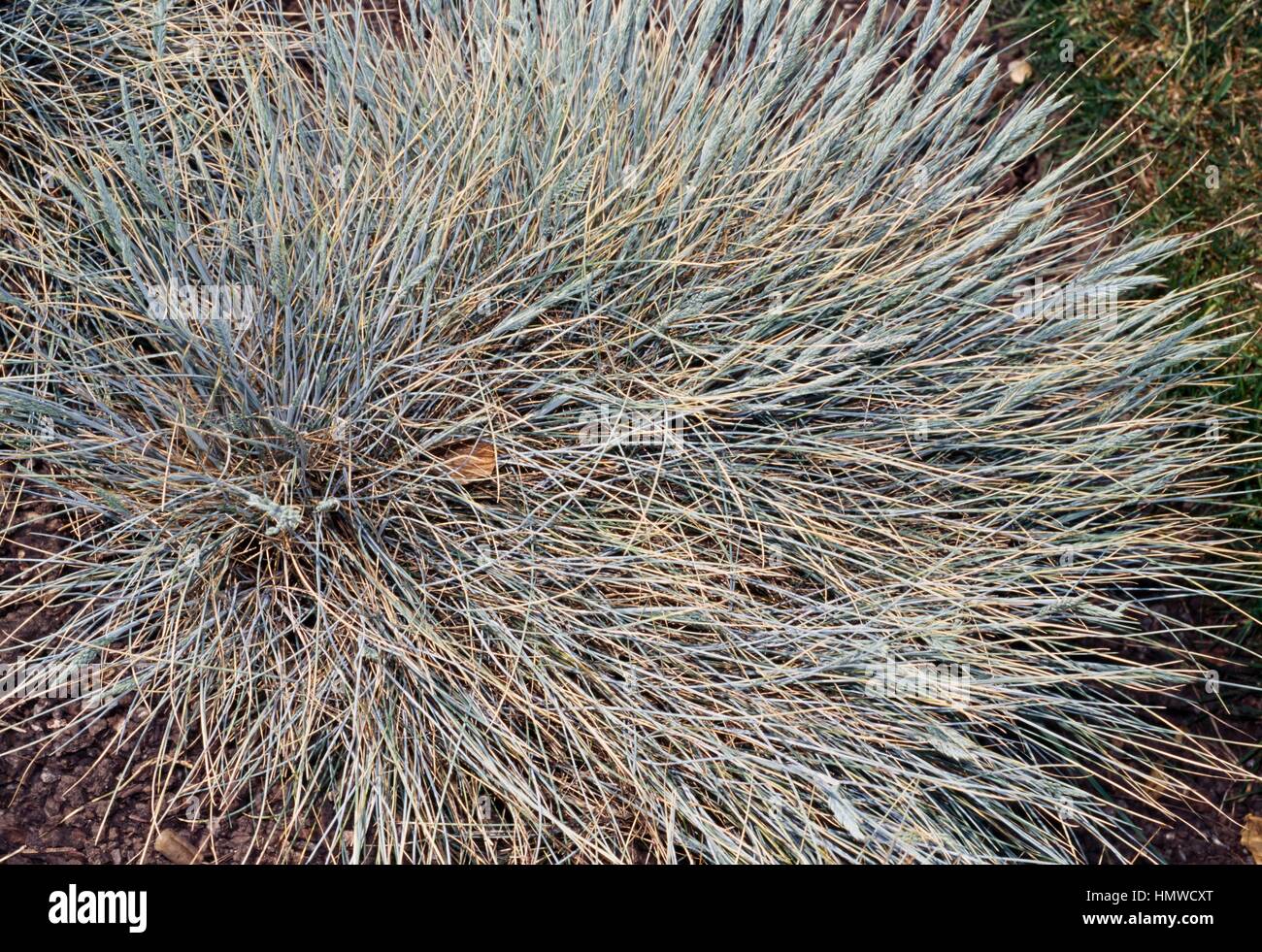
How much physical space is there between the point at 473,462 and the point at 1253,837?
90.5 inches

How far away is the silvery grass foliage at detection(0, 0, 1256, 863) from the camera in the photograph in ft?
7.26

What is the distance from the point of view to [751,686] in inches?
88.4

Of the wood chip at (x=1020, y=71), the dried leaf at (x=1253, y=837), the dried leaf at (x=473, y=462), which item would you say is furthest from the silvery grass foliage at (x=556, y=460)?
the wood chip at (x=1020, y=71)

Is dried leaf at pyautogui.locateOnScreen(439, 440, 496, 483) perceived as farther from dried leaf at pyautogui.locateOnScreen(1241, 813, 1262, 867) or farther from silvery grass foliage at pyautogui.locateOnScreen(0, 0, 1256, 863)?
dried leaf at pyautogui.locateOnScreen(1241, 813, 1262, 867)

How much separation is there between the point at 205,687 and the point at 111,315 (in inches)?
38.7

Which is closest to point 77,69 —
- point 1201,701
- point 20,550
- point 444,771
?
point 20,550

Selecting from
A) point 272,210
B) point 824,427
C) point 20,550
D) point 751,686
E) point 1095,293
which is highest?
point 272,210

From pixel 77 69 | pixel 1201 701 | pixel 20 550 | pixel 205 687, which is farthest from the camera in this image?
pixel 1201 701

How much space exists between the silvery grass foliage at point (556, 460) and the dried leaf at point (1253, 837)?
1.17 feet

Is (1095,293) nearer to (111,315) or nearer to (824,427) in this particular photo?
(824,427)

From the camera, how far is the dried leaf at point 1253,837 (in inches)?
107

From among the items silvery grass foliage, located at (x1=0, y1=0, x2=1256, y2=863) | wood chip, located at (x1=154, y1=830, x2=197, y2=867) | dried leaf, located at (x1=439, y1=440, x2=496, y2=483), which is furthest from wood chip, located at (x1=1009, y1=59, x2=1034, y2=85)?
wood chip, located at (x1=154, y1=830, x2=197, y2=867)

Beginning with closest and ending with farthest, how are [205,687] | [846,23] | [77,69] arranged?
[205,687], [77,69], [846,23]

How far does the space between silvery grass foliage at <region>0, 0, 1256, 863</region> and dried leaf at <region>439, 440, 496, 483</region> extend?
1cm
